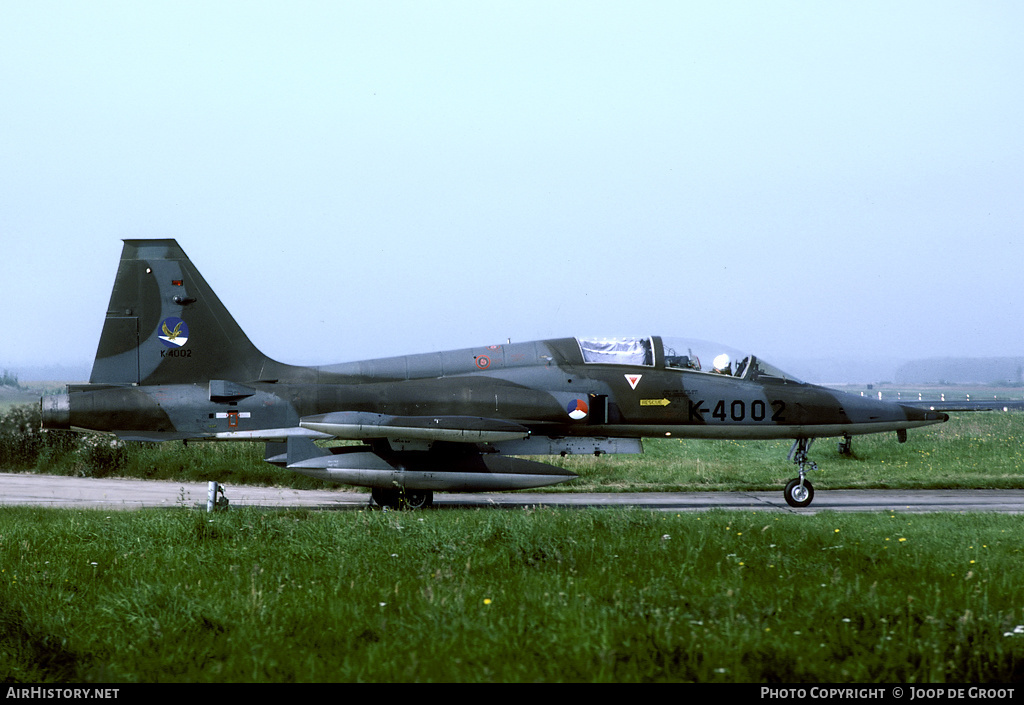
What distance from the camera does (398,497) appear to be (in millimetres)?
15875

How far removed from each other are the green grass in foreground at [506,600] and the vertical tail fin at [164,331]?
5.05 m

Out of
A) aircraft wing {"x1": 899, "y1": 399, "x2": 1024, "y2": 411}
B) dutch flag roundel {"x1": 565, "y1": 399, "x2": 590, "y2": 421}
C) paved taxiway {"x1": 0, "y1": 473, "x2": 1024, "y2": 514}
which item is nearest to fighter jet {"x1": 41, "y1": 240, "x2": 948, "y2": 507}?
dutch flag roundel {"x1": 565, "y1": 399, "x2": 590, "y2": 421}

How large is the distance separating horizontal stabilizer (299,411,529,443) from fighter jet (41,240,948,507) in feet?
0.11

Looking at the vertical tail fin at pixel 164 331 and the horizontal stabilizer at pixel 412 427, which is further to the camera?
the vertical tail fin at pixel 164 331

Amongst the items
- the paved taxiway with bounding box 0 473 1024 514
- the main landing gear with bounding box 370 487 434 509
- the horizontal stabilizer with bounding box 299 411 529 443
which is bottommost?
the paved taxiway with bounding box 0 473 1024 514

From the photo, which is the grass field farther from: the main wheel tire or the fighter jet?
the main wheel tire

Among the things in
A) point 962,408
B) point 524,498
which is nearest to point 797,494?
point 524,498

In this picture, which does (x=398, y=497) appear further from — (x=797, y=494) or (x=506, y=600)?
(x=506, y=600)

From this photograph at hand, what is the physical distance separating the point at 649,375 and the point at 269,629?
425 inches

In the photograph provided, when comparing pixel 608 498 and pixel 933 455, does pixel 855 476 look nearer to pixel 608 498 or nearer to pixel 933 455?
pixel 933 455

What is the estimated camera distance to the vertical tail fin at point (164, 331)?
1557 cm

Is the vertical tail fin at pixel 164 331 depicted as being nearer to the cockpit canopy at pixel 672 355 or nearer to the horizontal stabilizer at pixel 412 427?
the horizontal stabilizer at pixel 412 427

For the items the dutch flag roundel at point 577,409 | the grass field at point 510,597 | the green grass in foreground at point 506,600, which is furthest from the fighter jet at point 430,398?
the green grass in foreground at point 506,600

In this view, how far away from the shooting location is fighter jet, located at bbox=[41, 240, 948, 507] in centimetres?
1510
